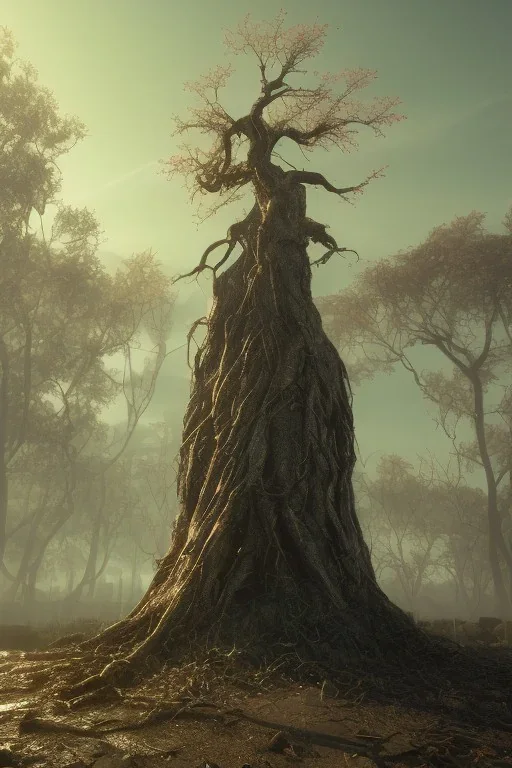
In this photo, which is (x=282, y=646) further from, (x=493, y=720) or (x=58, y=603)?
(x=58, y=603)

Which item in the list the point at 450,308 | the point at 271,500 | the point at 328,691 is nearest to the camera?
the point at 328,691

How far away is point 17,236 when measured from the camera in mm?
20156

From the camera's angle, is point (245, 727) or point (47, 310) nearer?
point (245, 727)

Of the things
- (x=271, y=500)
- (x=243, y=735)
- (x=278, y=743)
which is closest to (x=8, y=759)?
(x=243, y=735)

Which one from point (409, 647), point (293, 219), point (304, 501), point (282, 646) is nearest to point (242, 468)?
point (304, 501)

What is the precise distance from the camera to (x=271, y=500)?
211 inches

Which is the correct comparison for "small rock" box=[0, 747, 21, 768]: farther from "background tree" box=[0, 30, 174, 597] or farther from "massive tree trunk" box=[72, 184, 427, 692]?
"background tree" box=[0, 30, 174, 597]

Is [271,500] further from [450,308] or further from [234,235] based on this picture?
[450,308]

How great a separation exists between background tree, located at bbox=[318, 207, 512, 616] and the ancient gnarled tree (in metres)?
13.2

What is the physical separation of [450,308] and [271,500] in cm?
1867

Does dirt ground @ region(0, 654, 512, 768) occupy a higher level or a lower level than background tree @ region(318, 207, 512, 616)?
lower

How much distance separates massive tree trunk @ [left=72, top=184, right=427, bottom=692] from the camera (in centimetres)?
465

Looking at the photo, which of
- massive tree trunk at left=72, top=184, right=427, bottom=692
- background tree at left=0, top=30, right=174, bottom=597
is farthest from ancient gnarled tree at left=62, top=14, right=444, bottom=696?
background tree at left=0, top=30, right=174, bottom=597

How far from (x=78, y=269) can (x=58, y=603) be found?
862 inches
